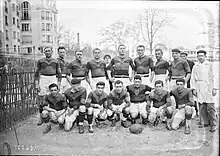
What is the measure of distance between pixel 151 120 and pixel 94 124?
1.89 ft

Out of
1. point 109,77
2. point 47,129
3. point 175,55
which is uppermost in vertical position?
point 175,55

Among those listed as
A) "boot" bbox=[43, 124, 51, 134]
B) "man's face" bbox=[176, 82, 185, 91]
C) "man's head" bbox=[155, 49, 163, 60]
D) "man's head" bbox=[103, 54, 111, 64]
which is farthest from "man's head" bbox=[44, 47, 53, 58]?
"man's face" bbox=[176, 82, 185, 91]

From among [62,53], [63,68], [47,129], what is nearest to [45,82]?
[63,68]

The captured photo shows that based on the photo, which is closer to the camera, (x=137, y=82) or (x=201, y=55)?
(x=201, y=55)

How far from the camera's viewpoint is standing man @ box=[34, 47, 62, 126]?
248cm

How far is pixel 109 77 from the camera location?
9.16 feet

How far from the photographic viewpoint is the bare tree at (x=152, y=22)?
2.36 meters

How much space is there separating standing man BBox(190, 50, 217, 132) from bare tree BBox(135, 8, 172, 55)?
59 cm

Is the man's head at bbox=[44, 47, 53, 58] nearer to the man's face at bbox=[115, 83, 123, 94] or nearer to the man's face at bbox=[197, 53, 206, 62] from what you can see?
the man's face at bbox=[115, 83, 123, 94]

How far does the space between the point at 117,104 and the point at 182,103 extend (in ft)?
2.15

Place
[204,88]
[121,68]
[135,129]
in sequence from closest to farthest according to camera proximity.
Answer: [135,129] < [121,68] < [204,88]

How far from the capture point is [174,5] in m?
2.29

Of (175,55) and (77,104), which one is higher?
(175,55)

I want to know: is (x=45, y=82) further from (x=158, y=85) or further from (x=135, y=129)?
(x=158, y=85)
